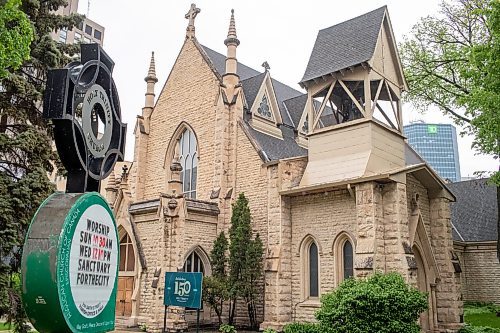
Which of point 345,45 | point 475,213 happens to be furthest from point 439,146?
point 345,45

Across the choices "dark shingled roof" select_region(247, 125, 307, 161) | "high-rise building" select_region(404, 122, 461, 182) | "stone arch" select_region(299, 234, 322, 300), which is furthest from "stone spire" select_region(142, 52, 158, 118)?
"high-rise building" select_region(404, 122, 461, 182)

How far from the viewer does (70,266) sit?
4562 mm

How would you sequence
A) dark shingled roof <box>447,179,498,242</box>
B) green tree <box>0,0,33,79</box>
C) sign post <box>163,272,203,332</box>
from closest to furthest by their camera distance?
green tree <box>0,0,33,79</box>
sign post <box>163,272,203,332</box>
dark shingled roof <box>447,179,498,242</box>

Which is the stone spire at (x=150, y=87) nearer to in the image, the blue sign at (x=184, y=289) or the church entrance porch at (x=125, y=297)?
the church entrance porch at (x=125, y=297)

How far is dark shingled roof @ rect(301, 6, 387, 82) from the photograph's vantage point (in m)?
18.5

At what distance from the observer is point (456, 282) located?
1869 cm

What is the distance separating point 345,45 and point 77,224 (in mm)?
16615

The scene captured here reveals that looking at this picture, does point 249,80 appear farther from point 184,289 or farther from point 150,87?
point 184,289

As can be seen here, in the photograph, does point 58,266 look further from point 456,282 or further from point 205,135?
point 205,135

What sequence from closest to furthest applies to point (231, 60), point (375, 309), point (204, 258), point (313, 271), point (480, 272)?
point (375, 309) → point (313, 271) → point (204, 258) → point (231, 60) → point (480, 272)

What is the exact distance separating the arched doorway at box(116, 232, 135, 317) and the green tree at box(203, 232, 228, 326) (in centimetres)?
373

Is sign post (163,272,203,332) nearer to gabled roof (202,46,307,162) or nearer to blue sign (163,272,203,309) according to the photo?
blue sign (163,272,203,309)

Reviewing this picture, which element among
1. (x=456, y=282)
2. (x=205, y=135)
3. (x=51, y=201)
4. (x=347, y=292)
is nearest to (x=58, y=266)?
(x=51, y=201)

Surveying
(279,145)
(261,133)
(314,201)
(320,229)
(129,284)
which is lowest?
(129,284)
